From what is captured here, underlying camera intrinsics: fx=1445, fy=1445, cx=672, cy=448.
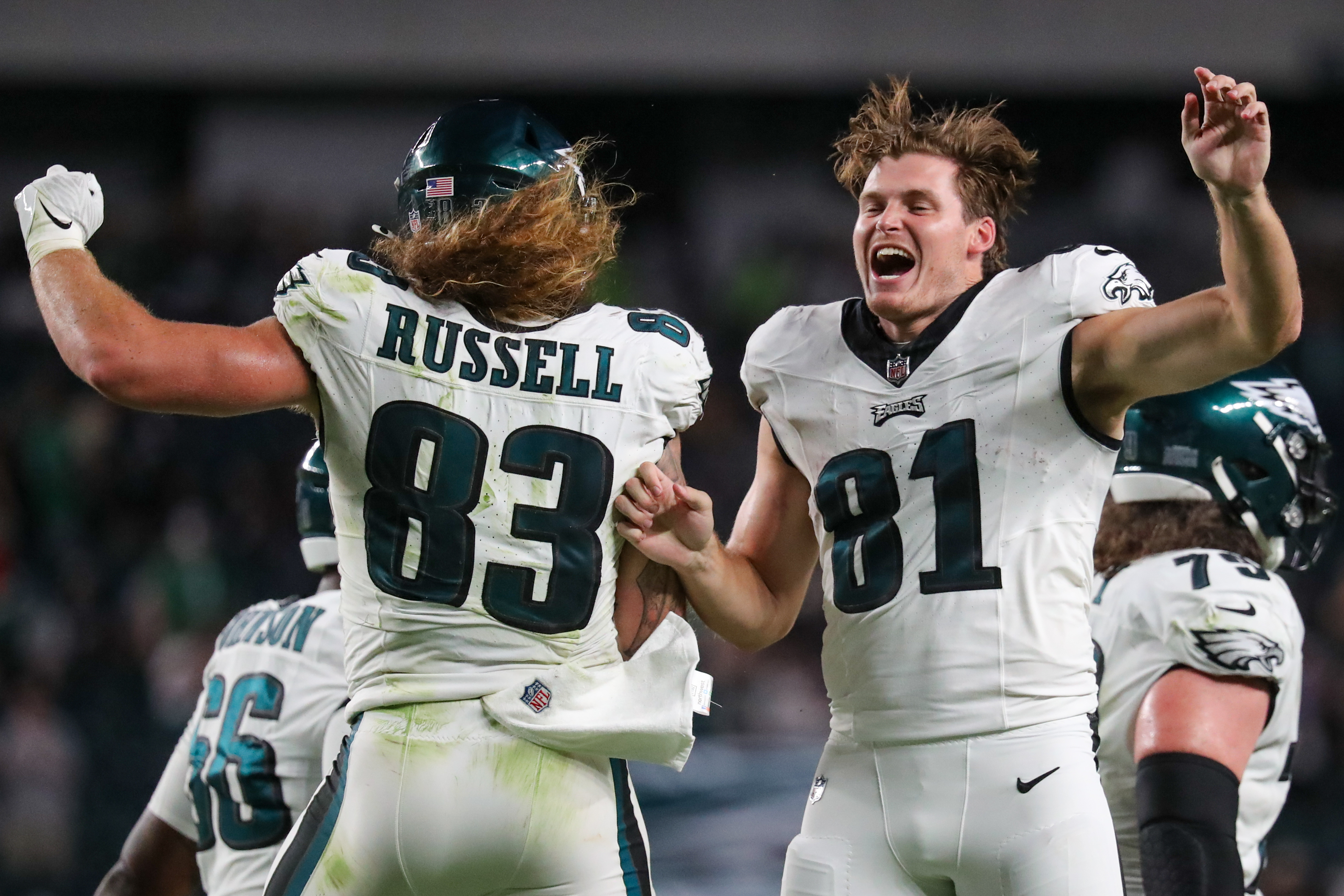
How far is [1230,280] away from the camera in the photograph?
2.72m

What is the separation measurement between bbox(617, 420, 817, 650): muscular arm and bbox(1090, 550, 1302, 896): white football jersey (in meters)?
0.79

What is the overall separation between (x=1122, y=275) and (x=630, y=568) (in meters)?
1.23

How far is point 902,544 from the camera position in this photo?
123 inches

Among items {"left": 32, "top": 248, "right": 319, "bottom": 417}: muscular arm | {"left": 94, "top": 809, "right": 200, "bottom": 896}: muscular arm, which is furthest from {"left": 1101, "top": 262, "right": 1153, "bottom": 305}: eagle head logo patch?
{"left": 94, "top": 809, "right": 200, "bottom": 896}: muscular arm

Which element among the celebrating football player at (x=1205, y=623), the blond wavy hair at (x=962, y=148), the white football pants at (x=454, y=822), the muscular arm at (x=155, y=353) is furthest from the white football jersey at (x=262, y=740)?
the celebrating football player at (x=1205, y=623)

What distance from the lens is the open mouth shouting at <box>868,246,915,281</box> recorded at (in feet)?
10.9

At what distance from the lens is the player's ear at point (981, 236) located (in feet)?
11.2

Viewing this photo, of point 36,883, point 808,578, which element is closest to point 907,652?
point 808,578

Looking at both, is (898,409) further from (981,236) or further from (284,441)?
(284,441)

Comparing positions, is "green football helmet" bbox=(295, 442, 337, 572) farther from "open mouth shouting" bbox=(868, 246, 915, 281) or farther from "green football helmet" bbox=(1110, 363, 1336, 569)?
"green football helmet" bbox=(1110, 363, 1336, 569)

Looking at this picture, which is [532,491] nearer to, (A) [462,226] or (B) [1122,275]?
(A) [462,226]

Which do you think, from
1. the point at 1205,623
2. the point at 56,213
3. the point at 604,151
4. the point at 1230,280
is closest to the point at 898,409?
the point at 1230,280

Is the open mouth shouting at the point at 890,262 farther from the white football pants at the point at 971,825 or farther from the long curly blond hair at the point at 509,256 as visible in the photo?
the white football pants at the point at 971,825

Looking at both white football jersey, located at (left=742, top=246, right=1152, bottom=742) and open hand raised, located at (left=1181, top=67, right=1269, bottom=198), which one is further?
white football jersey, located at (left=742, top=246, right=1152, bottom=742)
